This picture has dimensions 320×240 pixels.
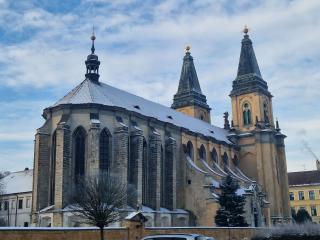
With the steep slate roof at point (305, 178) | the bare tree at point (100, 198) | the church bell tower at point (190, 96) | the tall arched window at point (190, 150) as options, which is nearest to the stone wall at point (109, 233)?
the bare tree at point (100, 198)

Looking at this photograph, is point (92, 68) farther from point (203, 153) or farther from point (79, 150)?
point (203, 153)

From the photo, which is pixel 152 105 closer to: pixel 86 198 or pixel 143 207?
pixel 143 207

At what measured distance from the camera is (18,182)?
2333 inches

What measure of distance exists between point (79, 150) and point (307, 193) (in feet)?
175

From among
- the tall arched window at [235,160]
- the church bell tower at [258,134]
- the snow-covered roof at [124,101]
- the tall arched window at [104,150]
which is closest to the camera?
the tall arched window at [104,150]

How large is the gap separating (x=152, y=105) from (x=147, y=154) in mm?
9697

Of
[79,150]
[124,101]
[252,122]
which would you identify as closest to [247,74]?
[252,122]

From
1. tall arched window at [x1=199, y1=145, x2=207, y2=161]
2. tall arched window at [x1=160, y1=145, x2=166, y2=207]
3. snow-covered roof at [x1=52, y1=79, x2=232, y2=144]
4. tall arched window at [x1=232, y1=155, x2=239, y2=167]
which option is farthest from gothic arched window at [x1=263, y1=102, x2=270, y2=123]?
tall arched window at [x1=160, y1=145, x2=166, y2=207]

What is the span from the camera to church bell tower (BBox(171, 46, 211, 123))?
2768 inches

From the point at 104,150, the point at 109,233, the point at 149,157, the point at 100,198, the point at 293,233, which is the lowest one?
the point at 293,233

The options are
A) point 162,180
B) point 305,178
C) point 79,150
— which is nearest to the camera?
point 79,150

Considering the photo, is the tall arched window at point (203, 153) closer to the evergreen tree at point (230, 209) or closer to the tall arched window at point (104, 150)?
the evergreen tree at point (230, 209)

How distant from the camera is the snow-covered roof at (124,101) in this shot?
4128 centimetres

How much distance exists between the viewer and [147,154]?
43.8 m
